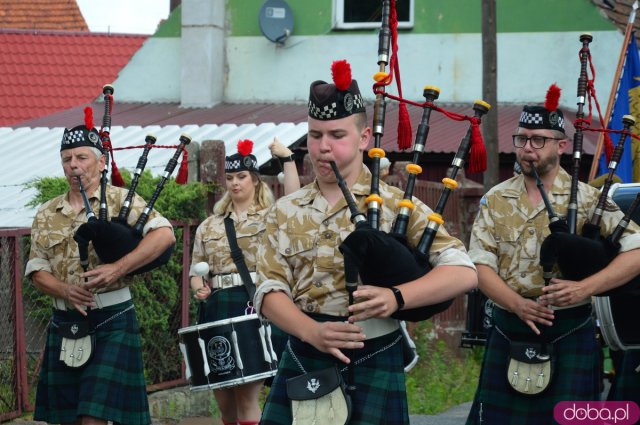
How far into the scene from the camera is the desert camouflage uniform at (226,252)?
7539 mm

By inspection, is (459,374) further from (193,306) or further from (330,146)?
(330,146)

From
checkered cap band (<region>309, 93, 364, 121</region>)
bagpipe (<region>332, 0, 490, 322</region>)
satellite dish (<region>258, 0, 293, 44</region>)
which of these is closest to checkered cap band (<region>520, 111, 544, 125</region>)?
bagpipe (<region>332, 0, 490, 322</region>)

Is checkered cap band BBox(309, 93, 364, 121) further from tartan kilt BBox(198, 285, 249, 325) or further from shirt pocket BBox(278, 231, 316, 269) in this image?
tartan kilt BBox(198, 285, 249, 325)

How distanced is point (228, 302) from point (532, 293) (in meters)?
2.55

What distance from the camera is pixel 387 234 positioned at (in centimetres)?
402

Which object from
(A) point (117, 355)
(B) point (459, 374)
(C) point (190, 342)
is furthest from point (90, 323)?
(B) point (459, 374)

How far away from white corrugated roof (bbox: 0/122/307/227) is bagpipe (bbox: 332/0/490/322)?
7.62 m

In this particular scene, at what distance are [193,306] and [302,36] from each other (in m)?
7.37

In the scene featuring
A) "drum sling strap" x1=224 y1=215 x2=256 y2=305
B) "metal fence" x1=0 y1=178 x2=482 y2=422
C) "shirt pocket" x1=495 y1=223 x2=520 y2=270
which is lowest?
"metal fence" x1=0 y1=178 x2=482 y2=422

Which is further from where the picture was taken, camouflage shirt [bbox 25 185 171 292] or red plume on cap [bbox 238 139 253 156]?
red plume on cap [bbox 238 139 253 156]

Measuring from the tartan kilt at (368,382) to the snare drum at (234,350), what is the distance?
2894 millimetres

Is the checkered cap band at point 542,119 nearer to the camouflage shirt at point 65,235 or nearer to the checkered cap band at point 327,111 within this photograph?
the checkered cap band at point 327,111

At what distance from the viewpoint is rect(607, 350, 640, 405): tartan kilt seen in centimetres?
599

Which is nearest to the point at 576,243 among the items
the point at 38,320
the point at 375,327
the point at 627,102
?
the point at 375,327
